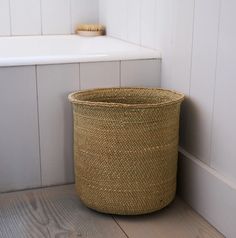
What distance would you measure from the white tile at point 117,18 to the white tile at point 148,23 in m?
0.23

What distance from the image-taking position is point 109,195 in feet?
4.69

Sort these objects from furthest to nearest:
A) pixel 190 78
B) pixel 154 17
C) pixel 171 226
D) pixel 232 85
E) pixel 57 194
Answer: pixel 154 17 → pixel 57 194 → pixel 190 78 → pixel 171 226 → pixel 232 85

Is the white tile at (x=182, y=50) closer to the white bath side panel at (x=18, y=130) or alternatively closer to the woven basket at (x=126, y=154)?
the woven basket at (x=126, y=154)

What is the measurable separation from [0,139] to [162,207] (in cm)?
60

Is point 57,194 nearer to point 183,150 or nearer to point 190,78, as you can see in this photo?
point 183,150

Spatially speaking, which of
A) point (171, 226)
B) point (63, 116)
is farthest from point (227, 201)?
point (63, 116)

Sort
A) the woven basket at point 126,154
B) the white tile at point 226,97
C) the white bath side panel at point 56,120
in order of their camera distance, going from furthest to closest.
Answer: the white bath side panel at point 56,120, the woven basket at point 126,154, the white tile at point 226,97

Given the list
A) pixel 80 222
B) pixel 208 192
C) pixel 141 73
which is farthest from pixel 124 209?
pixel 141 73

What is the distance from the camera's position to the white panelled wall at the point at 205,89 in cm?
130

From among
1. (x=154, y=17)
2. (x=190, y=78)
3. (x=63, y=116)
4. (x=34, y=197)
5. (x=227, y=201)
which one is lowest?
(x=34, y=197)

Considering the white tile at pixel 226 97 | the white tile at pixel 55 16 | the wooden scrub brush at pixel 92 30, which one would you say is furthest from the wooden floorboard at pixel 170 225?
the white tile at pixel 55 16

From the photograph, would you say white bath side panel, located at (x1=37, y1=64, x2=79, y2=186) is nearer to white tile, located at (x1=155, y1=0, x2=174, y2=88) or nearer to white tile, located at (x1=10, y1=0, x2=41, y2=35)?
white tile, located at (x1=155, y1=0, x2=174, y2=88)

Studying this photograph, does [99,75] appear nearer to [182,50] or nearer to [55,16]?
[182,50]

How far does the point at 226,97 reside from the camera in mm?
1302
